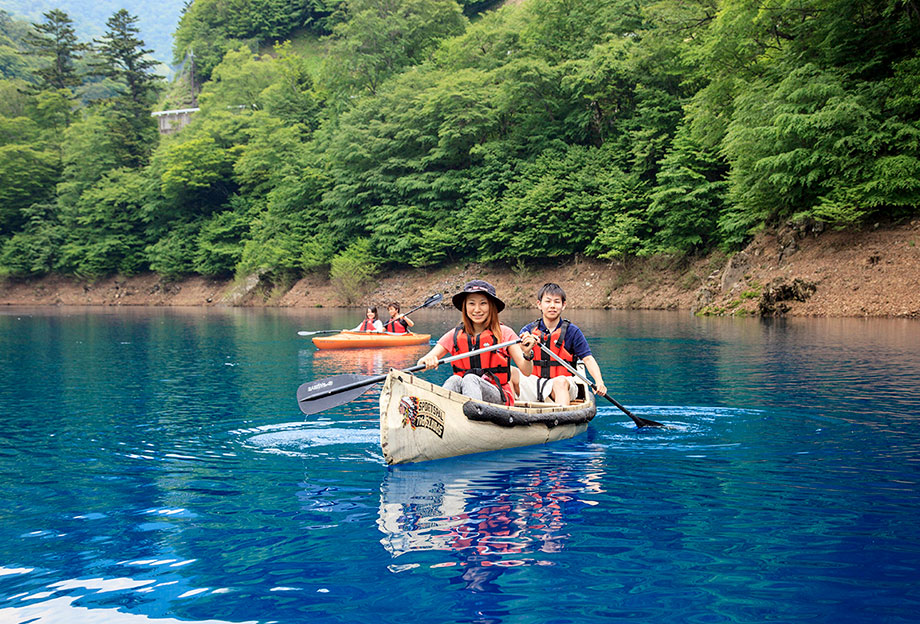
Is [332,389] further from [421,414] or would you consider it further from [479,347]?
[479,347]

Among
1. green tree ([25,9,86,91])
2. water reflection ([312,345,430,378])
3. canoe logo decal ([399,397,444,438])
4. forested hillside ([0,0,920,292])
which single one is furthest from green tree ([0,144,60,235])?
canoe logo decal ([399,397,444,438])

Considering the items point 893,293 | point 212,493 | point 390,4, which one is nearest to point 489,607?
point 212,493

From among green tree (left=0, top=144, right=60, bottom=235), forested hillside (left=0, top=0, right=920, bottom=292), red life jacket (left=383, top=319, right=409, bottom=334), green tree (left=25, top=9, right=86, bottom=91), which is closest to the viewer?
red life jacket (left=383, top=319, right=409, bottom=334)

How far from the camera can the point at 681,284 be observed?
1336 inches

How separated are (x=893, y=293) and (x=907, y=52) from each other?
8423mm

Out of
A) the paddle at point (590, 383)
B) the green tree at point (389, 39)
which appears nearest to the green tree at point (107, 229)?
the green tree at point (389, 39)

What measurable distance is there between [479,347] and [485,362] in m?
0.18

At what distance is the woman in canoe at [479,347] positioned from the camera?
7.20 m

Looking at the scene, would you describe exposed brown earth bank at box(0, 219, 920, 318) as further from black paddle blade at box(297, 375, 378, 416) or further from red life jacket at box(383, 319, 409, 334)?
black paddle blade at box(297, 375, 378, 416)

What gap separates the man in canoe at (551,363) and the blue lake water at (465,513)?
68cm

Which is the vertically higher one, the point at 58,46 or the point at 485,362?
the point at 58,46

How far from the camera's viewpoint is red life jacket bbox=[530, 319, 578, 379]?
870cm

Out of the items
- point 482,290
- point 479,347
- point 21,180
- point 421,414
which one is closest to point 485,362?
point 479,347

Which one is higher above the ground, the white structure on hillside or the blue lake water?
the white structure on hillside
